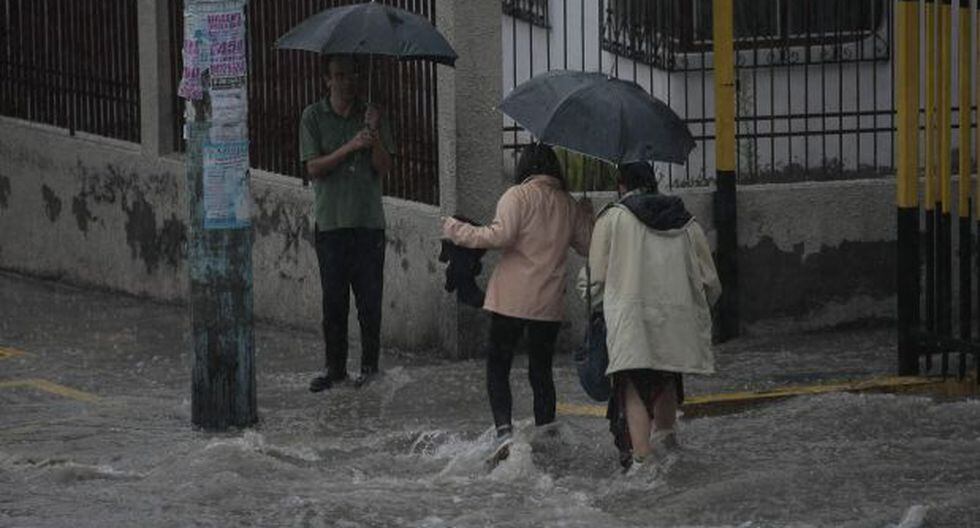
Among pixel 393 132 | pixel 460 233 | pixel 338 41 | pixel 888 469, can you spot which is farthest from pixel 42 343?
pixel 888 469

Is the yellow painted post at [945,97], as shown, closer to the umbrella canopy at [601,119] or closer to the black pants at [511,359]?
the umbrella canopy at [601,119]

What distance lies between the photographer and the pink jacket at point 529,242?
10398 millimetres

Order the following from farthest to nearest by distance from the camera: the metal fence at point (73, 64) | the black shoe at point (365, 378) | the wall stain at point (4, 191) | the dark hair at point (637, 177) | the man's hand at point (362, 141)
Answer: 1. the wall stain at point (4, 191)
2. the metal fence at point (73, 64)
3. the black shoe at point (365, 378)
4. the man's hand at point (362, 141)
5. the dark hair at point (637, 177)

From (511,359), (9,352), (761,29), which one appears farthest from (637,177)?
(9,352)

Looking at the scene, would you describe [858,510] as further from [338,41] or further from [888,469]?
[338,41]

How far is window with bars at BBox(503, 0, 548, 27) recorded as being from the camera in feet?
45.6

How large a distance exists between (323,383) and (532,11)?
283 centimetres

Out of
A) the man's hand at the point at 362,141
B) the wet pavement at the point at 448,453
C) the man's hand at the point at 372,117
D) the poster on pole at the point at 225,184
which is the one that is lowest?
the wet pavement at the point at 448,453

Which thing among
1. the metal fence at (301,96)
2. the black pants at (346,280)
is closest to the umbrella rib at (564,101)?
the black pants at (346,280)

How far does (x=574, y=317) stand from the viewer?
532 inches

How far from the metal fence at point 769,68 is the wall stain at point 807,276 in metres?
0.49

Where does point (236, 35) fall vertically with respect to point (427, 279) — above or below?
above

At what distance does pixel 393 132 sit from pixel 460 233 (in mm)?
3548

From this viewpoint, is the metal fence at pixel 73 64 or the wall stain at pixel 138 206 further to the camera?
the metal fence at pixel 73 64
